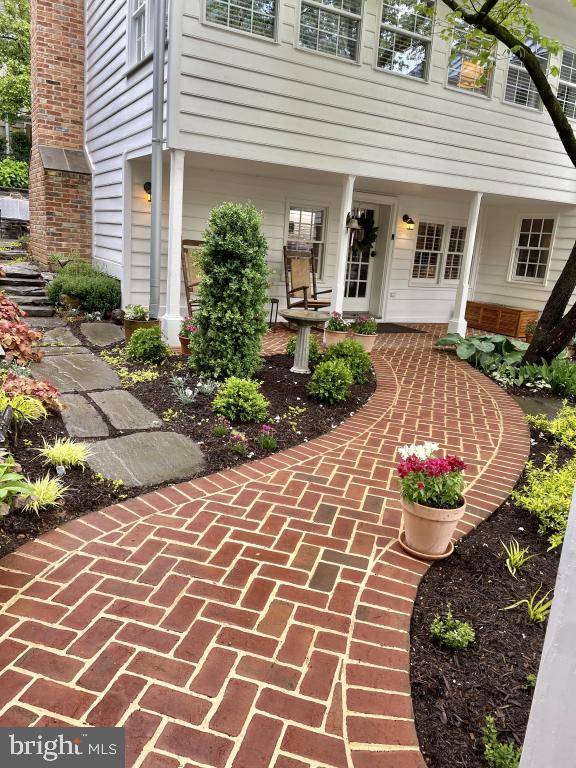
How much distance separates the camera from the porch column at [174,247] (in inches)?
244

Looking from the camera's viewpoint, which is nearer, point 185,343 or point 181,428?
point 181,428

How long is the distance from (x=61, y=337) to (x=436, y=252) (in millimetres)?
7789

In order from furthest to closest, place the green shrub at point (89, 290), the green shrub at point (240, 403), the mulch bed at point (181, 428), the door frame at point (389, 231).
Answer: the door frame at point (389, 231) → the green shrub at point (89, 290) → the green shrub at point (240, 403) → the mulch bed at point (181, 428)

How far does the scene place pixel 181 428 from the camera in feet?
13.9

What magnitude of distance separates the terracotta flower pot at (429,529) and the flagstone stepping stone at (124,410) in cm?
229

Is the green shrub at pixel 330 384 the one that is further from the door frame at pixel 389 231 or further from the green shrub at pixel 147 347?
the door frame at pixel 389 231

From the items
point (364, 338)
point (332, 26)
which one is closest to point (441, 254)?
point (364, 338)

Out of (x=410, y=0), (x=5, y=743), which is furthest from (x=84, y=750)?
(x=410, y=0)

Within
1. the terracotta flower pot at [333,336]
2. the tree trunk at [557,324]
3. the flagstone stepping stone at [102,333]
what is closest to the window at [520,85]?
the tree trunk at [557,324]

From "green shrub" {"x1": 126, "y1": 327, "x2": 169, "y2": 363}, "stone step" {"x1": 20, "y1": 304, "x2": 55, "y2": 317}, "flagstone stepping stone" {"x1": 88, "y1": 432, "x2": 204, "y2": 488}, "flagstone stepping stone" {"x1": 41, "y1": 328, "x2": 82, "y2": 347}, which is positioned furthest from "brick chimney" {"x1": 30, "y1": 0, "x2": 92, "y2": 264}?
"flagstone stepping stone" {"x1": 88, "y1": 432, "x2": 204, "y2": 488}

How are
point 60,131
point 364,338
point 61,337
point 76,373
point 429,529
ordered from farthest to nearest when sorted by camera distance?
point 60,131 < point 364,338 < point 61,337 < point 76,373 < point 429,529

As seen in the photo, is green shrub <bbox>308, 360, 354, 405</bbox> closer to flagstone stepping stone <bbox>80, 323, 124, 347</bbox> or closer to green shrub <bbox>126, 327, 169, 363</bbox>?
green shrub <bbox>126, 327, 169, 363</bbox>

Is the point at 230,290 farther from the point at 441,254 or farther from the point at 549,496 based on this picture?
the point at 441,254

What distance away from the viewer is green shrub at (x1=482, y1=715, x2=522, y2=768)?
5.48 feet
